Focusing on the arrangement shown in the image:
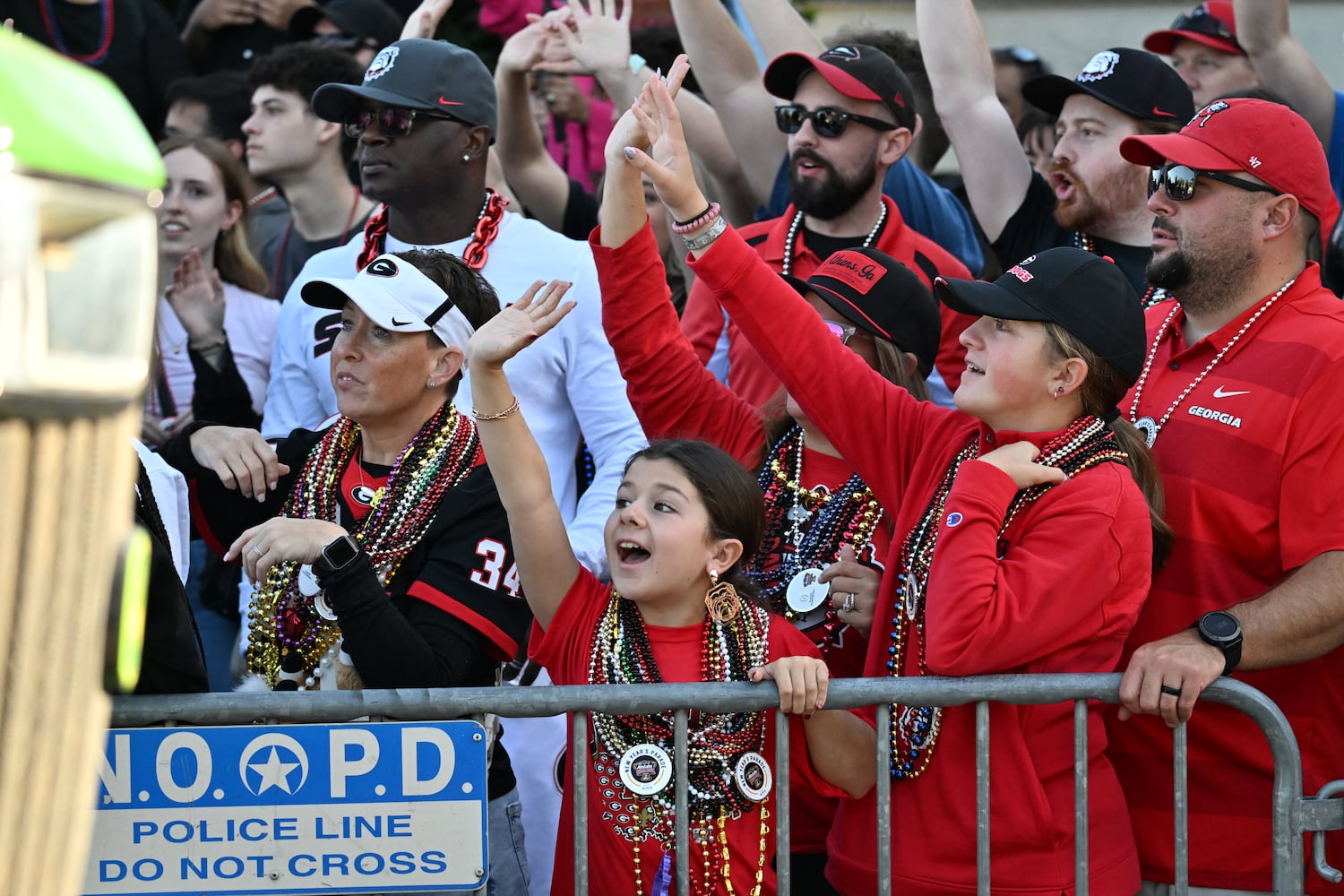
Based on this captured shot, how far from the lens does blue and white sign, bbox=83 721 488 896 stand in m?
3.18

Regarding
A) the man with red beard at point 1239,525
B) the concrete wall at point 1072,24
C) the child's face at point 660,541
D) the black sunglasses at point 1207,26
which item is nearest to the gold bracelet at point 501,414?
the child's face at point 660,541

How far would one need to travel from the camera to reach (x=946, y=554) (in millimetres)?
3330

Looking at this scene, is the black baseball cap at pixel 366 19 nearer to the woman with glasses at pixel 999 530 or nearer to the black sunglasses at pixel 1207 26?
the black sunglasses at pixel 1207 26

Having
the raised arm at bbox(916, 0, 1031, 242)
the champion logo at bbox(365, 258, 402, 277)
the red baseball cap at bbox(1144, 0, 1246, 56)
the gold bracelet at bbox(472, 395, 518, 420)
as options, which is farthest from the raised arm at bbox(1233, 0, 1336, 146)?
the gold bracelet at bbox(472, 395, 518, 420)

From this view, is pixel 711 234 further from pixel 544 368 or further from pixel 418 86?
pixel 418 86

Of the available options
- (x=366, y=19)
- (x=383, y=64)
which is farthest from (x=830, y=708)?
(x=366, y=19)

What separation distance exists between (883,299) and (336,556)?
1.67 meters

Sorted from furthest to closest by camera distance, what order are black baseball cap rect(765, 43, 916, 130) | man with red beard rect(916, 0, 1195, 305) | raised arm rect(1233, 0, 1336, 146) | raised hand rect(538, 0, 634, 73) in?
1. raised arm rect(1233, 0, 1336, 146)
2. raised hand rect(538, 0, 634, 73)
3. black baseball cap rect(765, 43, 916, 130)
4. man with red beard rect(916, 0, 1195, 305)

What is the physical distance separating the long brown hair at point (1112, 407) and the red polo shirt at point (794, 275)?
4.31 feet

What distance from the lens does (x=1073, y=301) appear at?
11.9ft

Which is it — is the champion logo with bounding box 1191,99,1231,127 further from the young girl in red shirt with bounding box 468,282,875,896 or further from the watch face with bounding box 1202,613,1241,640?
the young girl in red shirt with bounding box 468,282,875,896

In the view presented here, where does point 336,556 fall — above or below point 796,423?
below

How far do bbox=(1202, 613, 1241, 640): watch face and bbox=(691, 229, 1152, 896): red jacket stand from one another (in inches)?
6.4

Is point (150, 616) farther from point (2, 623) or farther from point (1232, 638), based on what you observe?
point (1232, 638)
